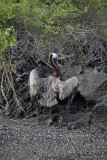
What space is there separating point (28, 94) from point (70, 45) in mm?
2104

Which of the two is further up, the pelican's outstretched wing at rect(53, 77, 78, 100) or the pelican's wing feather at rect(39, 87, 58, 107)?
the pelican's outstretched wing at rect(53, 77, 78, 100)

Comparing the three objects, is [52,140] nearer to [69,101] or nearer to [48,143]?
[48,143]

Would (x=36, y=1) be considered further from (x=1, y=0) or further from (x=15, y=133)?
(x=15, y=133)

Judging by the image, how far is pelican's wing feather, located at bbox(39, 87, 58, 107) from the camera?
28.2 feet

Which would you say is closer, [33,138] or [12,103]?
[33,138]

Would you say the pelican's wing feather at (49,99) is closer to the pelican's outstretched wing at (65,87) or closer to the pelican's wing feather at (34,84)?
the pelican's outstretched wing at (65,87)

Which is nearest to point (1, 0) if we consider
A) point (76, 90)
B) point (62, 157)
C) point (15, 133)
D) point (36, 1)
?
point (36, 1)

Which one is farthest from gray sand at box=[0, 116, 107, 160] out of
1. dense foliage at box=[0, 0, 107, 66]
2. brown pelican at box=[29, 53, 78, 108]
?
dense foliage at box=[0, 0, 107, 66]

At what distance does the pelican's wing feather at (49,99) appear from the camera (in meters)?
8.59

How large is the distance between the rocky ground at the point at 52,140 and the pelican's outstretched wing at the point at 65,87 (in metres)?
0.57

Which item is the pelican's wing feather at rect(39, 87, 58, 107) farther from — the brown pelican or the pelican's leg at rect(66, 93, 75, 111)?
the pelican's leg at rect(66, 93, 75, 111)

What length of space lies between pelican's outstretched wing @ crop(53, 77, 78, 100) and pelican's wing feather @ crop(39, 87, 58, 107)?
0.39 ft

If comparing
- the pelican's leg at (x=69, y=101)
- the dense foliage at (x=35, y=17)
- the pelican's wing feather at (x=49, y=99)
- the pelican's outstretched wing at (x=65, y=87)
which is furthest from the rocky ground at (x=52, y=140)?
the dense foliage at (x=35, y=17)

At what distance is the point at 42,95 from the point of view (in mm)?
8766
